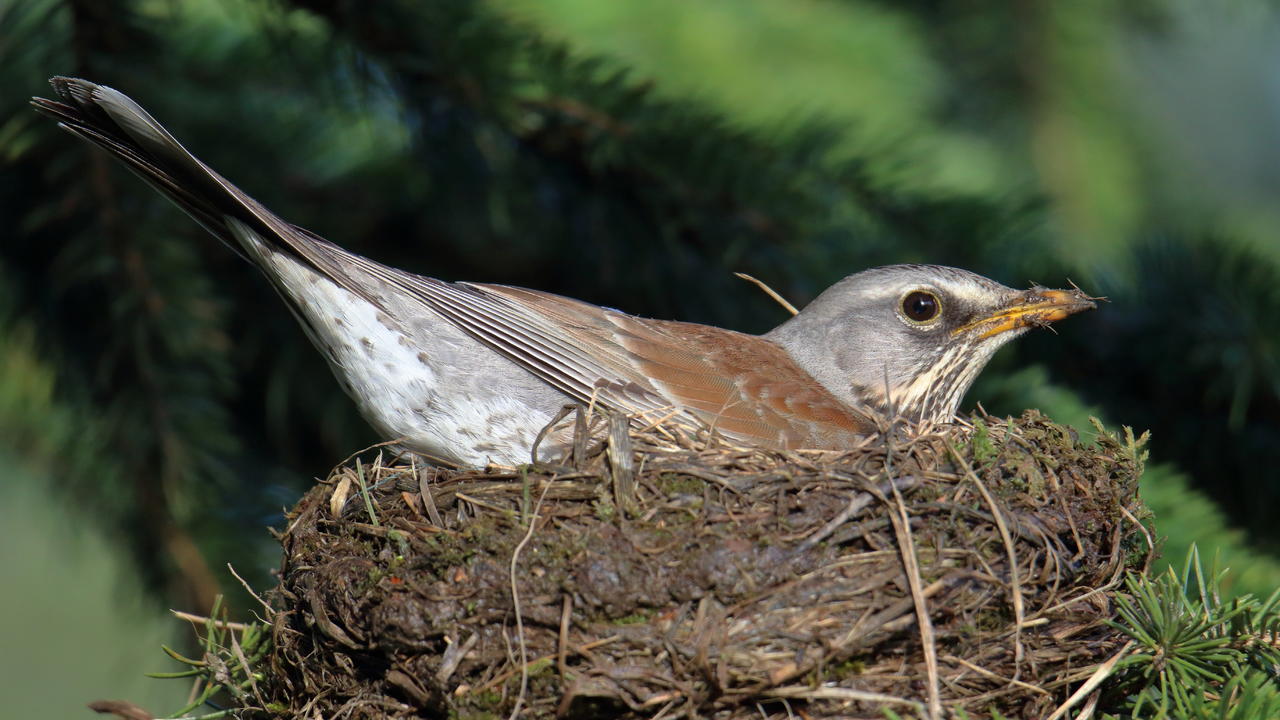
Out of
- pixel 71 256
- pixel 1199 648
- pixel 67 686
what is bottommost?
pixel 67 686

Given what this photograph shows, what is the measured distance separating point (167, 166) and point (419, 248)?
2244 mm

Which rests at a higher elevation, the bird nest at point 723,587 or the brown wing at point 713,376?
the brown wing at point 713,376

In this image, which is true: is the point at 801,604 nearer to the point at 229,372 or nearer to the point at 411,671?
the point at 411,671

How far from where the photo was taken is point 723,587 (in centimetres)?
273

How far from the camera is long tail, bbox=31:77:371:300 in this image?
3.14 meters

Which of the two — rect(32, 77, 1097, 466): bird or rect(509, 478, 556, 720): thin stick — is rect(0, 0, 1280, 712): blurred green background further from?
rect(509, 478, 556, 720): thin stick

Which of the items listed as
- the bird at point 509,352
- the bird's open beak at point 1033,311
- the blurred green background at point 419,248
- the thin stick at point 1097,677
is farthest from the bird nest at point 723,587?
the blurred green background at point 419,248

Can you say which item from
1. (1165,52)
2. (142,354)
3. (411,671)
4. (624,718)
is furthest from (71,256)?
(1165,52)

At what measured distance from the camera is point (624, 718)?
2672 millimetres

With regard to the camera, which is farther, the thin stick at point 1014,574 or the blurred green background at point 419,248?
the blurred green background at point 419,248

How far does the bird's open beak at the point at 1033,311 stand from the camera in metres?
4.00

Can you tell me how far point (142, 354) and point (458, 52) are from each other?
1587 millimetres

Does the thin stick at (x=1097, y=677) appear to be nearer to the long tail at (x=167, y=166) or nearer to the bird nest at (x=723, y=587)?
the bird nest at (x=723, y=587)

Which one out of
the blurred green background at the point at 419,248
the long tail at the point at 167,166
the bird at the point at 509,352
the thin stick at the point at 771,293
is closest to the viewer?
the long tail at the point at 167,166
